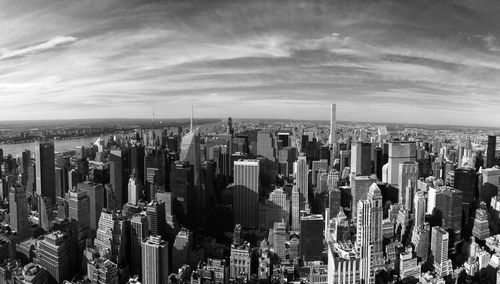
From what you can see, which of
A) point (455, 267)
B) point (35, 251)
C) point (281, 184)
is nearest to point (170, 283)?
point (35, 251)

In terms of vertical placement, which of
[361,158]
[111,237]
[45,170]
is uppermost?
[361,158]

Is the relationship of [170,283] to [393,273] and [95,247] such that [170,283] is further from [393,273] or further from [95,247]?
[393,273]

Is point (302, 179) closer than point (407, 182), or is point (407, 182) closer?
point (407, 182)

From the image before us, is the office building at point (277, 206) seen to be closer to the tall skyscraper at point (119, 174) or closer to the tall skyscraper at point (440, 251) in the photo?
the tall skyscraper at point (440, 251)

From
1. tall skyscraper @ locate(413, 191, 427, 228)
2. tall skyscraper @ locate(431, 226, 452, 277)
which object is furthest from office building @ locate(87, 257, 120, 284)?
tall skyscraper @ locate(413, 191, 427, 228)

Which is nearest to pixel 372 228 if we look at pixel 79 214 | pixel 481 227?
pixel 481 227

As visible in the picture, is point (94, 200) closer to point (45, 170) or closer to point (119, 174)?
point (119, 174)

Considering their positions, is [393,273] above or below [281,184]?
below
